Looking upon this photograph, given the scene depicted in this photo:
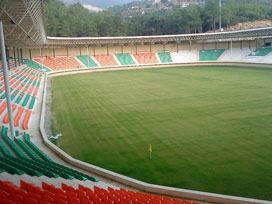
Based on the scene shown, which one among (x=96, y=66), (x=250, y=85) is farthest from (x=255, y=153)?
(x=96, y=66)

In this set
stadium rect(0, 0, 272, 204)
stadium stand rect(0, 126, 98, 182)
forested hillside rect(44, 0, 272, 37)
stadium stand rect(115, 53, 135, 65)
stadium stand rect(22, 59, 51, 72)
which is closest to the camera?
stadium stand rect(0, 126, 98, 182)

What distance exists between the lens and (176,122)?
57.1 ft

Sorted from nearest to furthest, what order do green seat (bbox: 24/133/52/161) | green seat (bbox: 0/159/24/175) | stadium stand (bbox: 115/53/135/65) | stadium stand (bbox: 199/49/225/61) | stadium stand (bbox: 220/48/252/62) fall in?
1. green seat (bbox: 0/159/24/175)
2. green seat (bbox: 24/133/52/161)
3. stadium stand (bbox: 220/48/252/62)
4. stadium stand (bbox: 115/53/135/65)
5. stadium stand (bbox: 199/49/225/61)

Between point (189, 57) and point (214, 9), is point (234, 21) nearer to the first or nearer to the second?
point (214, 9)

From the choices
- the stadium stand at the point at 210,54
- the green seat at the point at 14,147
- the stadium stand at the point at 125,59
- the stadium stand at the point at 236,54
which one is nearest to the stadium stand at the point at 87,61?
the stadium stand at the point at 125,59

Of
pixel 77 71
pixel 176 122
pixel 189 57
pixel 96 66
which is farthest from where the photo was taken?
pixel 189 57

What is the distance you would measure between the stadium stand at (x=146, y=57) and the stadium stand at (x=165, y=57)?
Result: 1.35 meters

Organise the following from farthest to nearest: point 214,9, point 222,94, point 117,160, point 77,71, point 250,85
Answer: point 214,9
point 77,71
point 250,85
point 222,94
point 117,160

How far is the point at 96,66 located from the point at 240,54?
2844cm

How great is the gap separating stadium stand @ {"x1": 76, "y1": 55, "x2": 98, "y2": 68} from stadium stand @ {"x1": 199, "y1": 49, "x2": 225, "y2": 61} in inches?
887

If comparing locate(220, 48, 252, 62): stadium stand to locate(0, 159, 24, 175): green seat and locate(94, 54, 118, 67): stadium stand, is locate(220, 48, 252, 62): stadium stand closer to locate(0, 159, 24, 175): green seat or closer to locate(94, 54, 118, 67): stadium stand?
locate(94, 54, 118, 67): stadium stand

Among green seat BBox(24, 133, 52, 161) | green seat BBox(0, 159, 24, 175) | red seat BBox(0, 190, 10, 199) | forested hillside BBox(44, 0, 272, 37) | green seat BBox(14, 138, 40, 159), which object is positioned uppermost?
forested hillside BBox(44, 0, 272, 37)

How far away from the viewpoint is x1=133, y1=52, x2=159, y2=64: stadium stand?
2542 inches

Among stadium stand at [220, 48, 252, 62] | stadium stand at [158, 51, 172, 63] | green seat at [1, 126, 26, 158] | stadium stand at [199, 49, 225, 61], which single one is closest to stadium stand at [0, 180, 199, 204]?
green seat at [1, 126, 26, 158]
